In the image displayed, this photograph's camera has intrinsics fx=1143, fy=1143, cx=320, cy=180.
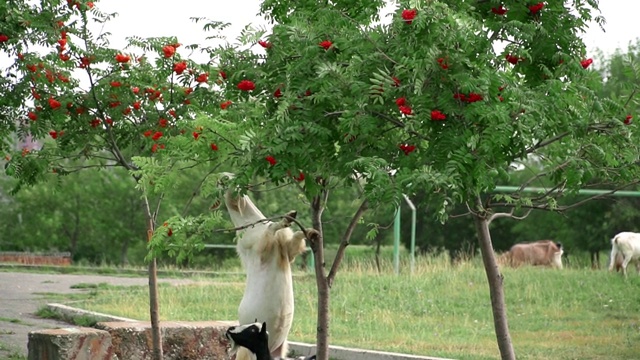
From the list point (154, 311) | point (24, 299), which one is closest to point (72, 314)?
point (24, 299)

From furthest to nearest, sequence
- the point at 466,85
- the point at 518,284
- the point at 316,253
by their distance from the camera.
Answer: the point at 518,284 < the point at 316,253 < the point at 466,85

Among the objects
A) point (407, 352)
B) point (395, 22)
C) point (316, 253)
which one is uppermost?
point (395, 22)

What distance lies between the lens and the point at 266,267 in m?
9.42

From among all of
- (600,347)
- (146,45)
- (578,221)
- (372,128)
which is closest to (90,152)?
(146,45)

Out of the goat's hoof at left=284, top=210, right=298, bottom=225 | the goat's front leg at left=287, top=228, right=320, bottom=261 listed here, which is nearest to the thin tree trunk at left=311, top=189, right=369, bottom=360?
the goat's hoof at left=284, top=210, right=298, bottom=225

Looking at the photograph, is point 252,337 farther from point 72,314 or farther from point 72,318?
point 72,314

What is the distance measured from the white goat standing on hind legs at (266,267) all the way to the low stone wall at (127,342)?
227cm

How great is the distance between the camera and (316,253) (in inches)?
345

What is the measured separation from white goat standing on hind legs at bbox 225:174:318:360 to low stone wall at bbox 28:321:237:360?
2.27 meters

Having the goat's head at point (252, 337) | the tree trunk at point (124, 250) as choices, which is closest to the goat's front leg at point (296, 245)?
the goat's head at point (252, 337)

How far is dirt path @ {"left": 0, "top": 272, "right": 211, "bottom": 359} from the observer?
570 inches

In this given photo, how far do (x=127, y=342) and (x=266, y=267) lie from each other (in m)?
3.11

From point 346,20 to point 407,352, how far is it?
684 centimetres

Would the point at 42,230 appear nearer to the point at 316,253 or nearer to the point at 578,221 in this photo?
the point at 578,221
